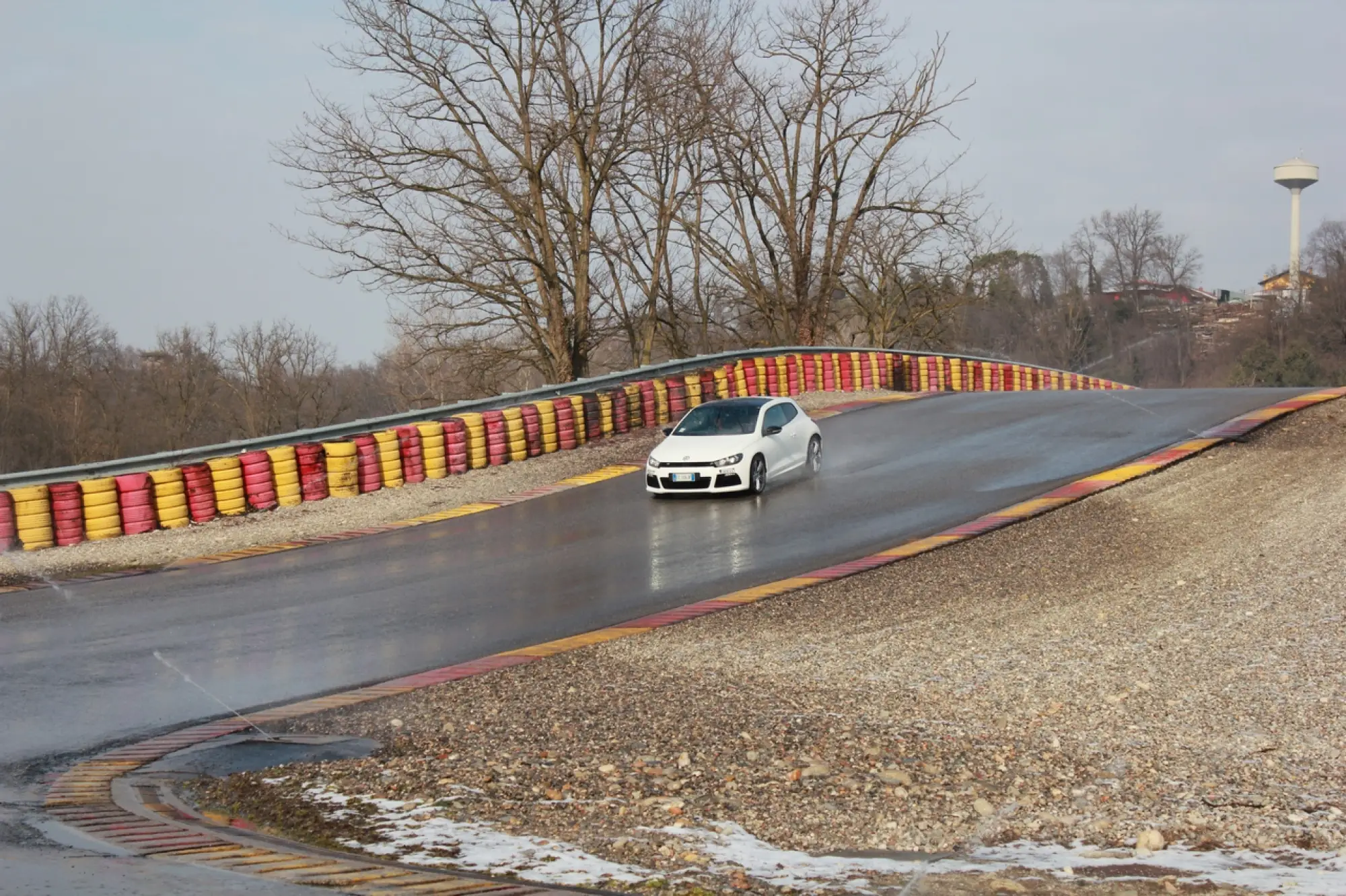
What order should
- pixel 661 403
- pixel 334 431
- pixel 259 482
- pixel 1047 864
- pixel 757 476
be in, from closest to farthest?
pixel 1047 864 → pixel 757 476 → pixel 259 482 → pixel 334 431 → pixel 661 403

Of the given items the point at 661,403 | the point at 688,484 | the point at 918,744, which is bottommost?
the point at 918,744

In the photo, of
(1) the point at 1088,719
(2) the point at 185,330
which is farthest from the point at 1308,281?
(1) the point at 1088,719

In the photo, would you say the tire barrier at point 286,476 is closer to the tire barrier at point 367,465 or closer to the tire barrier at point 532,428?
the tire barrier at point 367,465

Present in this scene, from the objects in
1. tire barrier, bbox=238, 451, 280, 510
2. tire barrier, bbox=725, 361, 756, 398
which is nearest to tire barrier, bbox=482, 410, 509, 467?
tire barrier, bbox=238, 451, 280, 510

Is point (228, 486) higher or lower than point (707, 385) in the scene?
lower

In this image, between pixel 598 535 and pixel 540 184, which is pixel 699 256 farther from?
pixel 598 535

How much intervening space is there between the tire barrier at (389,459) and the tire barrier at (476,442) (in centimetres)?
148

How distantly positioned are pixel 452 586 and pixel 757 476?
640cm

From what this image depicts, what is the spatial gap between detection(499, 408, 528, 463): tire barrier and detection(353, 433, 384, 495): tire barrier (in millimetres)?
2748

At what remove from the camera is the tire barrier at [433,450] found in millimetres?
20922

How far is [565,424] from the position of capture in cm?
2367

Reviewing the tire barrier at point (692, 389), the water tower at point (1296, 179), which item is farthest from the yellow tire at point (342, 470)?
the water tower at point (1296, 179)

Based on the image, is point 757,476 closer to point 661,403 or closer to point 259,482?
point 259,482

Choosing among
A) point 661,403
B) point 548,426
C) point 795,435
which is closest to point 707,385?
point 661,403
